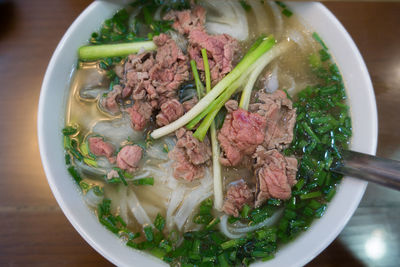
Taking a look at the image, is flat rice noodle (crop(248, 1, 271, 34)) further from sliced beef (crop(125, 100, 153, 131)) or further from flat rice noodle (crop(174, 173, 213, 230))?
flat rice noodle (crop(174, 173, 213, 230))

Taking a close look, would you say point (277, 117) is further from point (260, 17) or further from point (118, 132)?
point (118, 132)

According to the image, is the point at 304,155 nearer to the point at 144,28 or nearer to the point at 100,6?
the point at 144,28

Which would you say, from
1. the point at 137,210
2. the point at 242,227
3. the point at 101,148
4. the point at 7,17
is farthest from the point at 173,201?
the point at 7,17

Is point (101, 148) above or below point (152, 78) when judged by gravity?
below

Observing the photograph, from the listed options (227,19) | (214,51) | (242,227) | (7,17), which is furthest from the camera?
(7,17)

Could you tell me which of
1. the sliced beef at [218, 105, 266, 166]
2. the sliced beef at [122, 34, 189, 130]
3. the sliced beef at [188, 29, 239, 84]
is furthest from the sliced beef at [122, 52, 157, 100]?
the sliced beef at [218, 105, 266, 166]

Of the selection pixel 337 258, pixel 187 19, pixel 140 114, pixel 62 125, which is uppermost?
pixel 187 19

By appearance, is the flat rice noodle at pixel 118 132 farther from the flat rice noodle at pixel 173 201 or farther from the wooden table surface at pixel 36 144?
the wooden table surface at pixel 36 144

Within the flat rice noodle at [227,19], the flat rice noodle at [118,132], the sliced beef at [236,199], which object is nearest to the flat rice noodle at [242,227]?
the sliced beef at [236,199]
